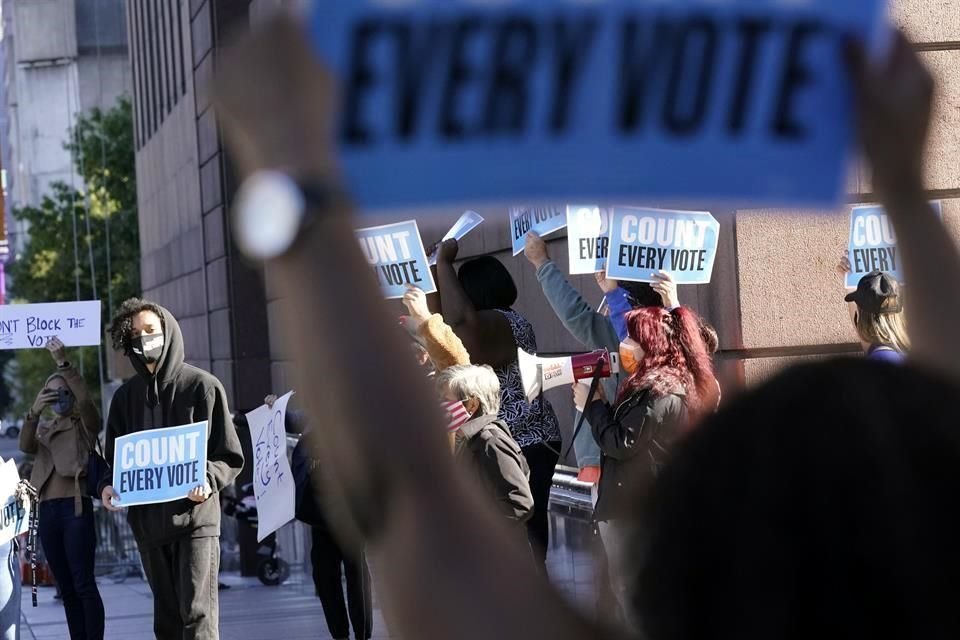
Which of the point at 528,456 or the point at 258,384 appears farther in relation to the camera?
the point at 258,384

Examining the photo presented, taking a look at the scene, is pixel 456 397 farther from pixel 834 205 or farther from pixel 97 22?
pixel 97 22

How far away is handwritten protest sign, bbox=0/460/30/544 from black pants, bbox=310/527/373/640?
167 centimetres

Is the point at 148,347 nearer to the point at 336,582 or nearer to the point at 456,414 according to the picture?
the point at 336,582

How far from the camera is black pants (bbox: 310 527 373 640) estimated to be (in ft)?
32.2

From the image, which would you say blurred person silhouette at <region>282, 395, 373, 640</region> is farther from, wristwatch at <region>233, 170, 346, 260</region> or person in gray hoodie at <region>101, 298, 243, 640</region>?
wristwatch at <region>233, 170, 346, 260</region>

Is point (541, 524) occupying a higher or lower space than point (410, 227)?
lower

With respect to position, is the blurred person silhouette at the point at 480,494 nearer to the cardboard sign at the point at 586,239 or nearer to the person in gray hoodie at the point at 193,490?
the cardboard sign at the point at 586,239

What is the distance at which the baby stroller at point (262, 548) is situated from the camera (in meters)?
17.4

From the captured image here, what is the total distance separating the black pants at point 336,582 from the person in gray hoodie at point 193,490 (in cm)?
111

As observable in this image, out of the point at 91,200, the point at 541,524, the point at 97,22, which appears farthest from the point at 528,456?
the point at 97,22

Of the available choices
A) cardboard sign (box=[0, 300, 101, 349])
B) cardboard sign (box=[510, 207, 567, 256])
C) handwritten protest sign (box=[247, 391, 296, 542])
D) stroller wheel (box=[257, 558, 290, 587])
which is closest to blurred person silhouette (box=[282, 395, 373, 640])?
handwritten protest sign (box=[247, 391, 296, 542])

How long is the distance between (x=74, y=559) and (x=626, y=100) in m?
8.82

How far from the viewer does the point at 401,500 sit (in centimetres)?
138

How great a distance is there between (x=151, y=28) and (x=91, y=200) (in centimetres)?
2384
